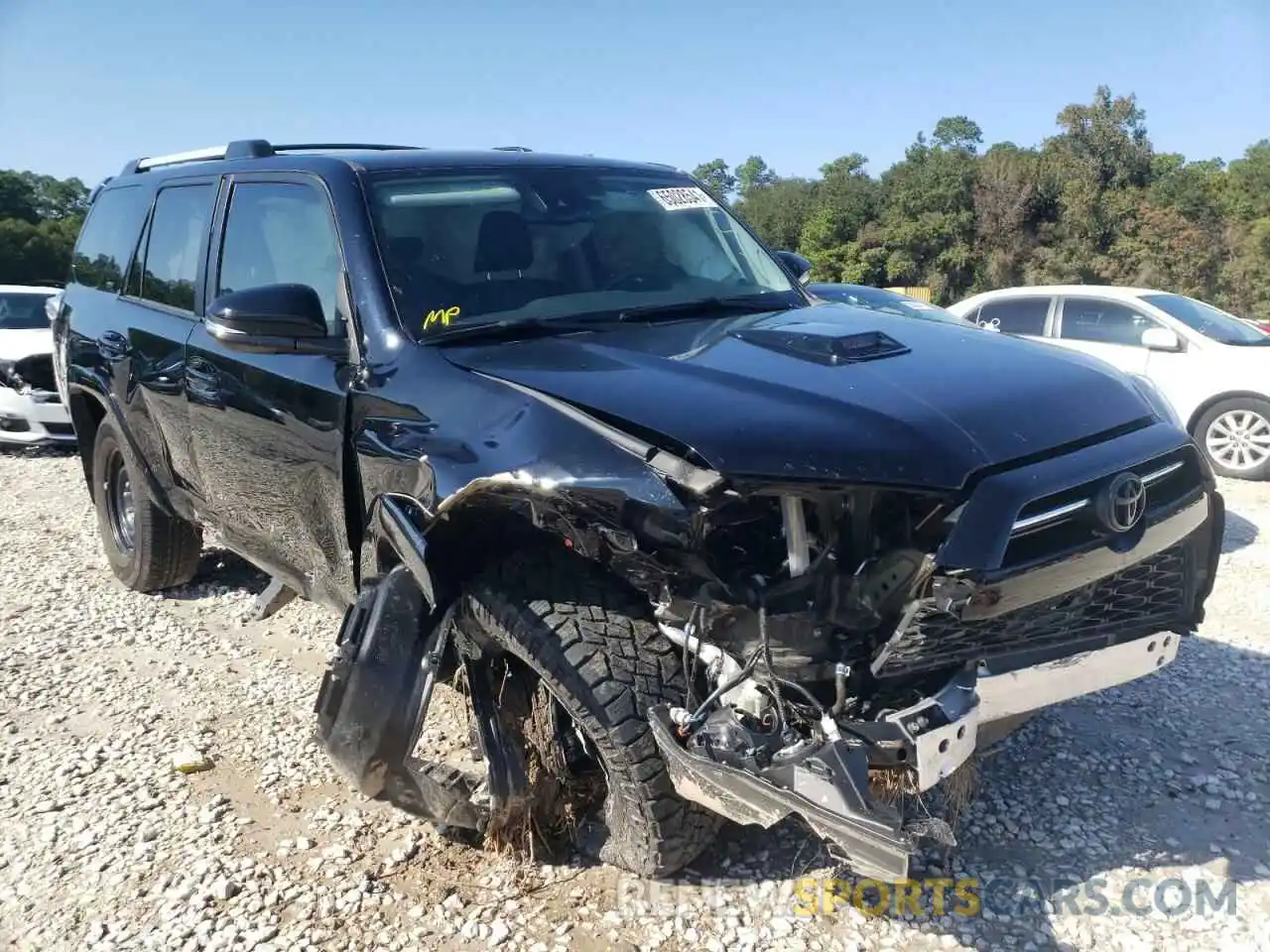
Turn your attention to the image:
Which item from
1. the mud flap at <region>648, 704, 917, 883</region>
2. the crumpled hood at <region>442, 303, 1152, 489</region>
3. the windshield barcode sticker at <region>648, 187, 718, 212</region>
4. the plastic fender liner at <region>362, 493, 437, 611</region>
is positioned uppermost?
the windshield barcode sticker at <region>648, 187, 718, 212</region>

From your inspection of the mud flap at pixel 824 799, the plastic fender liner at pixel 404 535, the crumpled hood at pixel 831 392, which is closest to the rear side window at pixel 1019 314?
the crumpled hood at pixel 831 392

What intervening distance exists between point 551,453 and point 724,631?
0.56 metres

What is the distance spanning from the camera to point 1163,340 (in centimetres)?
852

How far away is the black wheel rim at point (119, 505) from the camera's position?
5.25m

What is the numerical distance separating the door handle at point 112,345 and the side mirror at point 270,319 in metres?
1.85

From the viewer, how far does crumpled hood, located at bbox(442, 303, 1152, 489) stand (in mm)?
2162

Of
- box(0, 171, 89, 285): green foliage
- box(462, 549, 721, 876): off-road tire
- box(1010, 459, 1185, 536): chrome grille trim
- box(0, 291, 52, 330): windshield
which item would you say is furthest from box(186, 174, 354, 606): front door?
box(0, 171, 89, 285): green foliage

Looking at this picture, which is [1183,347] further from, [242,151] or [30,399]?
[30,399]

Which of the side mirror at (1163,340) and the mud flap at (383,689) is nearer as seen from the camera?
the mud flap at (383,689)

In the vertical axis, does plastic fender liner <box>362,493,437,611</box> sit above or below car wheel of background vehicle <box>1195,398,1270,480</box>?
above

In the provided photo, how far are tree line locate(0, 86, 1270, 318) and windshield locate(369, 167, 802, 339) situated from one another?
30.4 meters

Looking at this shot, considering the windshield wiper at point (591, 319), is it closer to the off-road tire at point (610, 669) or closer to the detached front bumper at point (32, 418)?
the off-road tire at point (610, 669)

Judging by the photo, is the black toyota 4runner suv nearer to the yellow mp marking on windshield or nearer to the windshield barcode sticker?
the yellow mp marking on windshield

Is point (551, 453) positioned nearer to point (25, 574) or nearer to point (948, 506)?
point (948, 506)
